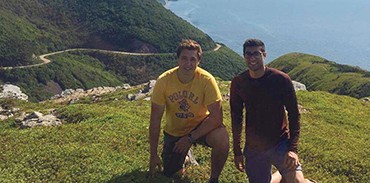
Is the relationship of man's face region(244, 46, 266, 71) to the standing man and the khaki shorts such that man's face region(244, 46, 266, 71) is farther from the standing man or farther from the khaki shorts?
the khaki shorts

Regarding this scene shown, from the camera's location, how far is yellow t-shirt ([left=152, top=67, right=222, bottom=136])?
870cm

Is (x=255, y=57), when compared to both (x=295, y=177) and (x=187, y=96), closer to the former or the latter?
(x=187, y=96)

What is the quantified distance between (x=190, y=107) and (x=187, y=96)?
0.25 metres

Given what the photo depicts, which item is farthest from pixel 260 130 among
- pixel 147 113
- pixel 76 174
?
pixel 147 113

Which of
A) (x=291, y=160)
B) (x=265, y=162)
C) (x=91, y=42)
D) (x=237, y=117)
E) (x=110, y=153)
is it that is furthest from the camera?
(x=91, y=42)

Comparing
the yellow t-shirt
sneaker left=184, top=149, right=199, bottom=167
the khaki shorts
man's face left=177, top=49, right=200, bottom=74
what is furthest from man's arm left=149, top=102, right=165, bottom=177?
sneaker left=184, top=149, right=199, bottom=167

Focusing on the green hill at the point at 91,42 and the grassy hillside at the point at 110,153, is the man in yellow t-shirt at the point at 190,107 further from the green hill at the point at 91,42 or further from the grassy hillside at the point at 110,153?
the green hill at the point at 91,42

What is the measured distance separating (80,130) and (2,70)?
376ft

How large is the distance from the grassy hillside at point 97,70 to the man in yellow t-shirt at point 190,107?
10454 cm

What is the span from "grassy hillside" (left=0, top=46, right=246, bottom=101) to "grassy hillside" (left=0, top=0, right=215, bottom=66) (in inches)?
305

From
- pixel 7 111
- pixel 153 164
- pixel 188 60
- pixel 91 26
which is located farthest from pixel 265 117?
pixel 91 26

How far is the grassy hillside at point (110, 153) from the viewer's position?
10.0 m

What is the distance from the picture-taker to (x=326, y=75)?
341 ft

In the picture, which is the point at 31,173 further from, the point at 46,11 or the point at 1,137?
the point at 46,11
